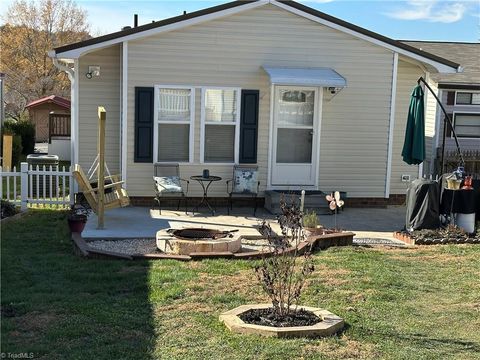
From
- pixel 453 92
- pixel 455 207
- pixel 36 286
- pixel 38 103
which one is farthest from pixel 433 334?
pixel 38 103

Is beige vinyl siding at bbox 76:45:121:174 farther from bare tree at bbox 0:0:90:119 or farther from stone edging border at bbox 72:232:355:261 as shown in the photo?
bare tree at bbox 0:0:90:119

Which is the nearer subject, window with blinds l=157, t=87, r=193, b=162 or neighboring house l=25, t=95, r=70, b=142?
window with blinds l=157, t=87, r=193, b=162

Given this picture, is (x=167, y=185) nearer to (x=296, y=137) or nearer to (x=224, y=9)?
(x=296, y=137)

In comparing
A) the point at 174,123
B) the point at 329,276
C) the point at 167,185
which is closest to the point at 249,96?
the point at 174,123

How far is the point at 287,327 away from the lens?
441cm

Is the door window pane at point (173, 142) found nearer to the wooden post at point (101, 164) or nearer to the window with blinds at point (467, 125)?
the wooden post at point (101, 164)

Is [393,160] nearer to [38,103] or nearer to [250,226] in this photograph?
[250,226]

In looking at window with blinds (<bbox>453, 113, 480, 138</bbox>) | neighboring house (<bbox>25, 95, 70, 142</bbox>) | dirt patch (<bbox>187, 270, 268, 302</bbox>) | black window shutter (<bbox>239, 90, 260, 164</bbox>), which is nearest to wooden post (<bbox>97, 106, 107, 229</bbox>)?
dirt patch (<bbox>187, 270, 268, 302</bbox>)

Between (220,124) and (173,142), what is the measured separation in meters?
0.92

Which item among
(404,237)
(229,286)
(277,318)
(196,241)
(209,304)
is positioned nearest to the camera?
(277,318)

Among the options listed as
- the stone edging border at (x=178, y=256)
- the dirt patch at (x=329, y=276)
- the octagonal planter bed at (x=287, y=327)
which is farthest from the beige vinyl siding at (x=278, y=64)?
the octagonal planter bed at (x=287, y=327)

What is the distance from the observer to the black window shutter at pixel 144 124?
33.4 ft

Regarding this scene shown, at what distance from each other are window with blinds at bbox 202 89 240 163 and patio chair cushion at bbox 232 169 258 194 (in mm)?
387

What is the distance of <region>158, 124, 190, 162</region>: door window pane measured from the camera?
10422mm
